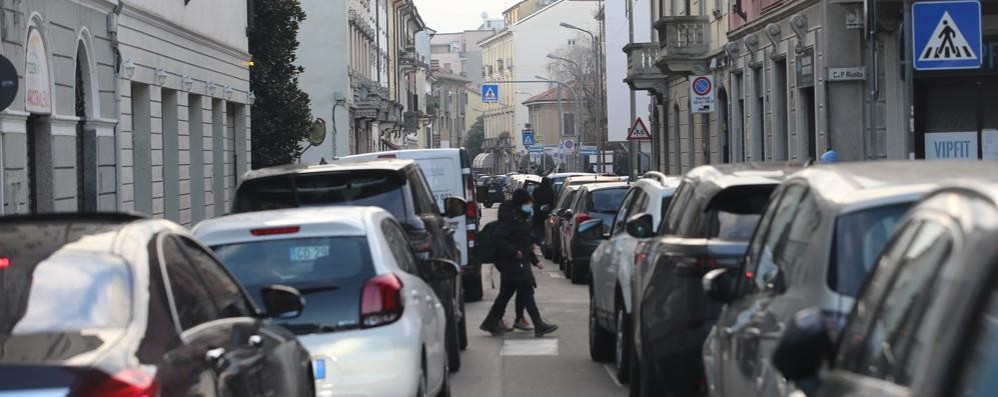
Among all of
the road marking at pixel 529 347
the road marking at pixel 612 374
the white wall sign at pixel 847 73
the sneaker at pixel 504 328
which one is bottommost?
the road marking at pixel 612 374

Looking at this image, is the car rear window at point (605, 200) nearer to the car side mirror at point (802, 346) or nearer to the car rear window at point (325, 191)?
the car rear window at point (325, 191)

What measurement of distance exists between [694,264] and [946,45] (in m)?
6.00

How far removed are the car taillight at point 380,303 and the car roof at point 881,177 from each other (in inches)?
123

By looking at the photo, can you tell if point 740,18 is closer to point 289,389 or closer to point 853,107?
point 853,107

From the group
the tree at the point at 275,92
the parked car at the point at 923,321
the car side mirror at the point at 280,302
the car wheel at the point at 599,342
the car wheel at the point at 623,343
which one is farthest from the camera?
the tree at the point at 275,92

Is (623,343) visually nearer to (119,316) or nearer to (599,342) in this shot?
(599,342)

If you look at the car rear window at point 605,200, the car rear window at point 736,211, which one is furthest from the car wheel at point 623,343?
the car rear window at point 605,200

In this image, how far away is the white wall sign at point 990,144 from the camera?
24.2 m

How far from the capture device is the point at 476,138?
15275 cm

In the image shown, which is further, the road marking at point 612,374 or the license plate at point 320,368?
the road marking at point 612,374

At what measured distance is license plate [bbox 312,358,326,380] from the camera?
8383 millimetres

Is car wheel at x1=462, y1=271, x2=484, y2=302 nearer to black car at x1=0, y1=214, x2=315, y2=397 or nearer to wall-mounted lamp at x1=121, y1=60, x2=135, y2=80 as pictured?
wall-mounted lamp at x1=121, y1=60, x2=135, y2=80

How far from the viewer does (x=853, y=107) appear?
26.3 metres

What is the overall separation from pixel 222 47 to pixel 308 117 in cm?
769
